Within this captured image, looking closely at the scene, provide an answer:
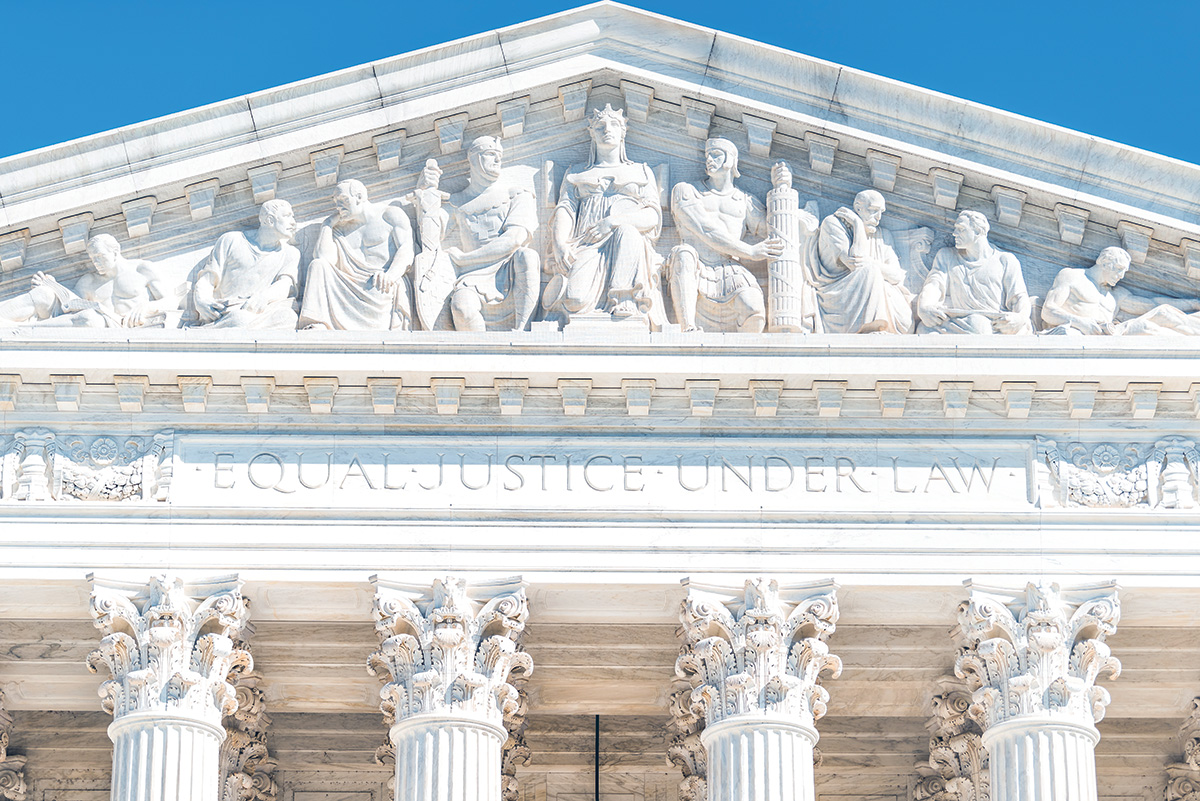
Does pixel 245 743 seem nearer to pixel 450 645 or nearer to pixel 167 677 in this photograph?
pixel 167 677

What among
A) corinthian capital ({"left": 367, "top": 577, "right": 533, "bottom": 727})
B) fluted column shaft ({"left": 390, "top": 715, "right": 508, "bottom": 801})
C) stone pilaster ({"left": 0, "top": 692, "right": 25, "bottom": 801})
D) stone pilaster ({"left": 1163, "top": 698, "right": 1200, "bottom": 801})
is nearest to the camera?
fluted column shaft ({"left": 390, "top": 715, "right": 508, "bottom": 801})

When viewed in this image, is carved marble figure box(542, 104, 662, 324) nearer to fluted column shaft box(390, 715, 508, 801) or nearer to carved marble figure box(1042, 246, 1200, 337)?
carved marble figure box(1042, 246, 1200, 337)

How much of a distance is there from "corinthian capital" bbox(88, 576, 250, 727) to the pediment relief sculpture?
332 cm

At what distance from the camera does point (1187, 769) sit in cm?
3488

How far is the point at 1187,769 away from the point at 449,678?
10947 millimetres

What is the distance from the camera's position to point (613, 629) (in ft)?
107

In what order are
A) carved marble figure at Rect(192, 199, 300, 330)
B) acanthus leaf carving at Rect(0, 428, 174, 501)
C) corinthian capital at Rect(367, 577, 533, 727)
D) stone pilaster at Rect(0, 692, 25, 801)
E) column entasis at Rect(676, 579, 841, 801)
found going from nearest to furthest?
column entasis at Rect(676, 579, 841, 801) → corinthian capital at Rect(367, 577, 533, 727) → acanthus leaf carving at Rect(0, 428, 174, 501) → carved marble figure at Rect(192, 199, 300, 330) → stone pilaster at Rect(0, 692, 25, 801)

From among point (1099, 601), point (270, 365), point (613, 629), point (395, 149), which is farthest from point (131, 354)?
point (1099, 601)

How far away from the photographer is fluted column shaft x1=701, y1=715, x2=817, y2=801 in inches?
1176

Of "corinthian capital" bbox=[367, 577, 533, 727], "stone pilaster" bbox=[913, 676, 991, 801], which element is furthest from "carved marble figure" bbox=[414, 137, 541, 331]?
"stone pilaster" bbox=[913, 676, 991, 801]

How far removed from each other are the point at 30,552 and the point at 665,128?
9541 mm

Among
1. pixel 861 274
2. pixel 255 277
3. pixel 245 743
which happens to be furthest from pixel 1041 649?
pixel 245 743

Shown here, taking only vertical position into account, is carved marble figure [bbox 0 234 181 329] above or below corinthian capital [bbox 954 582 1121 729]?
above

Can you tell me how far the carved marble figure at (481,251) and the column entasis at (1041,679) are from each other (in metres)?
6.71
